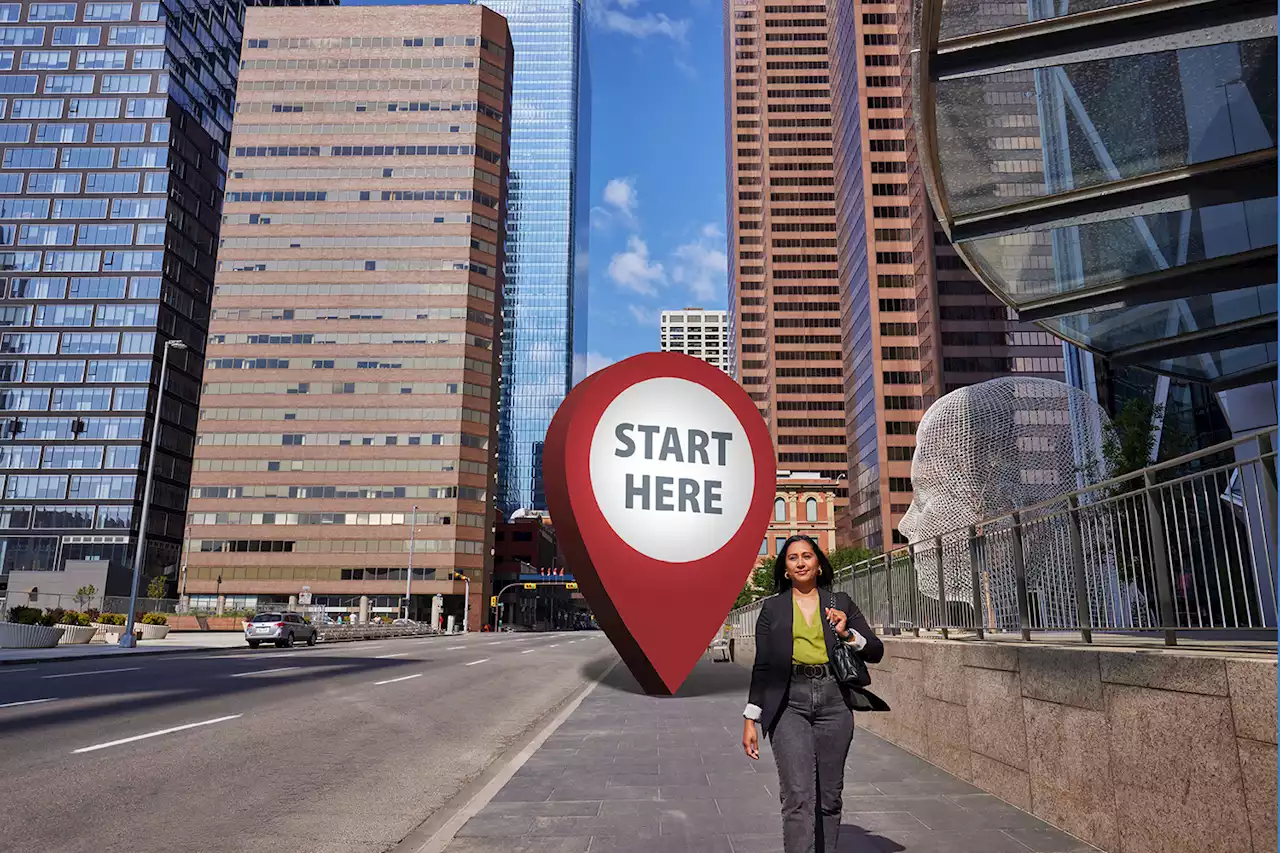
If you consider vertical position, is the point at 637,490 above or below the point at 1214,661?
above

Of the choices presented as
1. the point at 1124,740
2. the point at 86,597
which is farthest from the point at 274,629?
the point at 86,597

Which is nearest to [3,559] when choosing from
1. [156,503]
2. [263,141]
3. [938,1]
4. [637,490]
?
Result: [156,503]

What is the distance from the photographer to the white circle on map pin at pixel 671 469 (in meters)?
13.7

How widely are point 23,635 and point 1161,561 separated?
113 feet

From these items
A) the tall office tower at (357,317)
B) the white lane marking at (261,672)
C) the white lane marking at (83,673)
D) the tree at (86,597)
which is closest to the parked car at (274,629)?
the white lane marking at (261,672)

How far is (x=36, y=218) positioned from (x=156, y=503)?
37332 millimetres

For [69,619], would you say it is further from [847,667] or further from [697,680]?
[847,667]

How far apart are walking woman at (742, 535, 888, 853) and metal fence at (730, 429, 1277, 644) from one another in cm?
249

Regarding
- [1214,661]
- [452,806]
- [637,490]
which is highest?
[637,490]

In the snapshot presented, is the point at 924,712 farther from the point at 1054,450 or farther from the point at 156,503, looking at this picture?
the point at 156,503

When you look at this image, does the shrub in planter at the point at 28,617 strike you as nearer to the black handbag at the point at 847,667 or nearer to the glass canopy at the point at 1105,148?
the glass canopy at the point at 1105,148

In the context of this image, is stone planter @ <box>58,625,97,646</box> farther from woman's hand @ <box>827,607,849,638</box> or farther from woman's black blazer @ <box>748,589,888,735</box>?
woman's hand @ <box>827,607,849,638</box>

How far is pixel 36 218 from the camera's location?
9912 cm

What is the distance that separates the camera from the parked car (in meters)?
36.4
